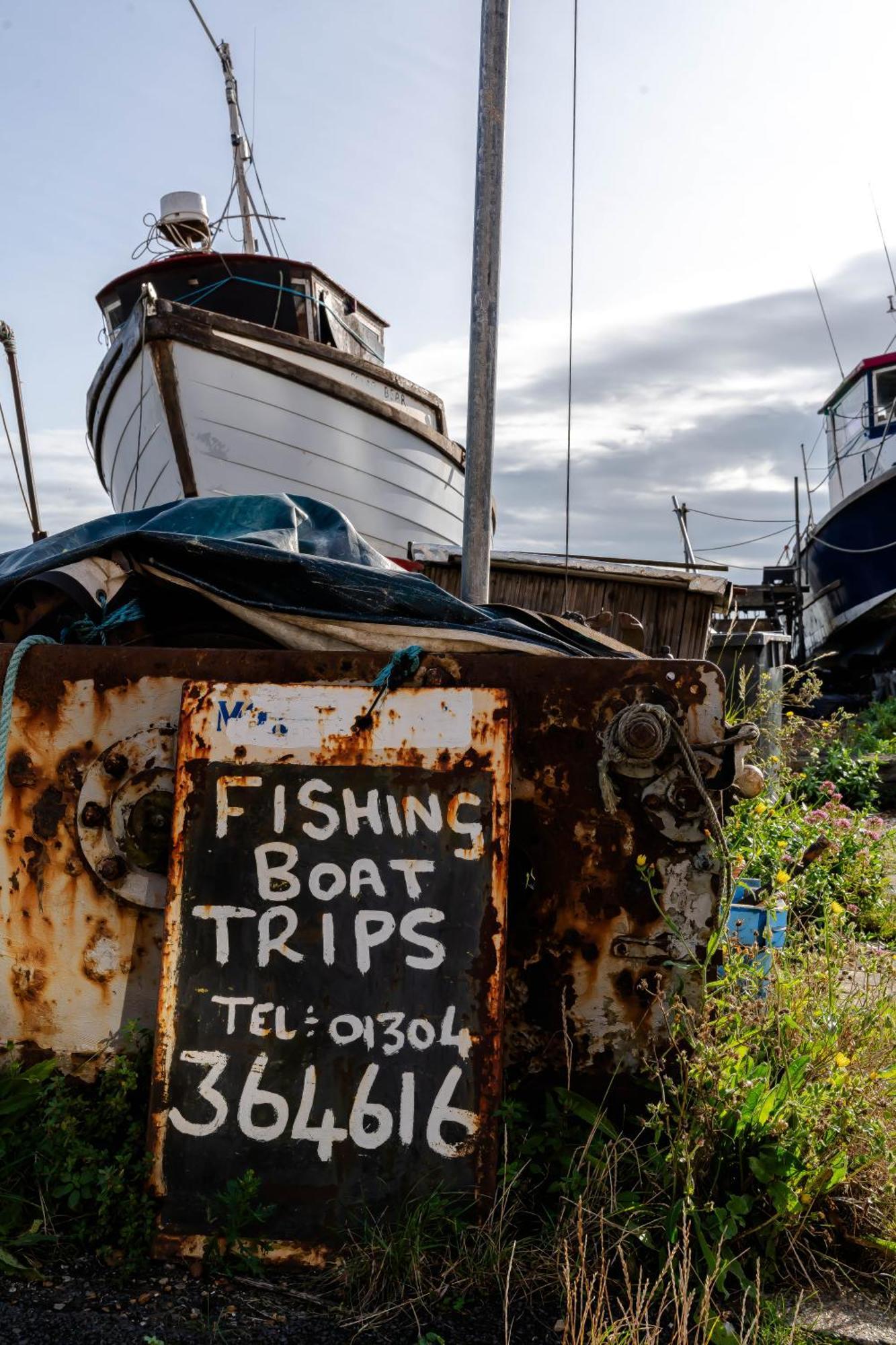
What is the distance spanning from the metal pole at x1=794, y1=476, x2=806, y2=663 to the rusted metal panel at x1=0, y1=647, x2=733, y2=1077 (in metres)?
20.5

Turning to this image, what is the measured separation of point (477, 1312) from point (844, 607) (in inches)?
739

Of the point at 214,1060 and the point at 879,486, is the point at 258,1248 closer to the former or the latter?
the point at 214,1060

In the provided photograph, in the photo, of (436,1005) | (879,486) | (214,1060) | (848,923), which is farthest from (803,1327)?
(879,486)

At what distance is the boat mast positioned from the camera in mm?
12602

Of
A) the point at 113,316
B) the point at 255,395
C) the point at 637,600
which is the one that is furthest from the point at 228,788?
the point at 113,316

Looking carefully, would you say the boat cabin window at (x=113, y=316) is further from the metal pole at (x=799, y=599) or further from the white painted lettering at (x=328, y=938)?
the metal pole at (x=799, y=599)

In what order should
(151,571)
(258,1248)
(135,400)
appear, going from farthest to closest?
(135,400)
(151,571)
(258,1248)

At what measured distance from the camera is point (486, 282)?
4.70 meters

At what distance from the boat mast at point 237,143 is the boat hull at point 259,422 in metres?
2.89

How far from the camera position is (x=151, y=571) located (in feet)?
8.74

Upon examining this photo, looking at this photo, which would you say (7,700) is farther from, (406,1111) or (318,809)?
(406,1111)

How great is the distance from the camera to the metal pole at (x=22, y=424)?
13.0 m

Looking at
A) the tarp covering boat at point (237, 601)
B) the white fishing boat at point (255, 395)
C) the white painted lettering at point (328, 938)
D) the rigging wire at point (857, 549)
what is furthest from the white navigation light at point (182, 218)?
the rigging wire at point (857, 549)

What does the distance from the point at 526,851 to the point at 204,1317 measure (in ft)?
3.55
